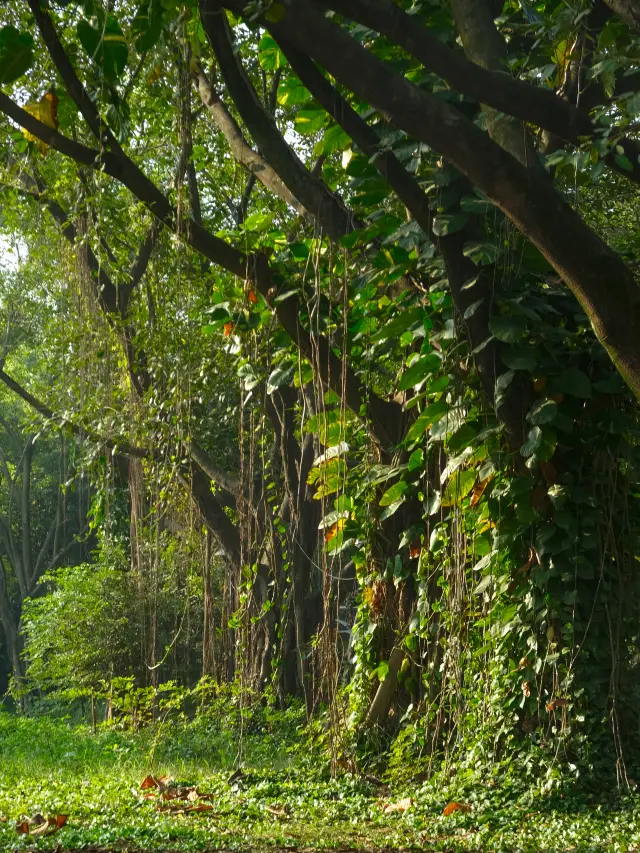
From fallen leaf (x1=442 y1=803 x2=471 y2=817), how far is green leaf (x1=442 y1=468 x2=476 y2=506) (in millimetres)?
1457

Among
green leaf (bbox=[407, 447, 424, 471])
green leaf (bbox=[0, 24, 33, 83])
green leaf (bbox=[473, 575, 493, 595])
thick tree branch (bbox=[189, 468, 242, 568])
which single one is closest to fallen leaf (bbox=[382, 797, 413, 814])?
green leaf (bbox=[473, 575, 493, 595])

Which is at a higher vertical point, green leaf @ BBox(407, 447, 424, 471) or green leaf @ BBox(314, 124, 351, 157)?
green leaf @ BBox(314, 124, 351, 157)

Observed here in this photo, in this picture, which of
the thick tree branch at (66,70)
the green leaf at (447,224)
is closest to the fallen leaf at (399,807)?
the green leaf at (447,224)

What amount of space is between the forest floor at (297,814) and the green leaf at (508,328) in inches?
84.1

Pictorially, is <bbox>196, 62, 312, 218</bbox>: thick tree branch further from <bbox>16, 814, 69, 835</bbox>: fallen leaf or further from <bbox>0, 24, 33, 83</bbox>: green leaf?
<bbox>16, 814, 69, 835</bbox>: fallen leaf

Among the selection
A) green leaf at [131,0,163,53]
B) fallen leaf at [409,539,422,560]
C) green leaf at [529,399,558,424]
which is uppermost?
green leaf at [131,0,163,53]

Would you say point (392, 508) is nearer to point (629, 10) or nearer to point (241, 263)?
point (241, 263)

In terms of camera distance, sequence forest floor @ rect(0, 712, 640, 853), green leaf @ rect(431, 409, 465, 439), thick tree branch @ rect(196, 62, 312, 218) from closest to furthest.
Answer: forest floor @ rect(0, 712, 640, 853), green leaf @ rect(431, 409, 465, 439), thick tree branch @ rect(196, 62, 312, 218)

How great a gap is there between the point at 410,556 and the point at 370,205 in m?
2.06

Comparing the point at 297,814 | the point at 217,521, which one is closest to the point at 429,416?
the point at 297,814

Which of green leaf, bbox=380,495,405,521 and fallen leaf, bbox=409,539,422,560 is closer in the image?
green leaf, bbox=380,495,405,521

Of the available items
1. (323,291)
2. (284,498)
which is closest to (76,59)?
(323,291)

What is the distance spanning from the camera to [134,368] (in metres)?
7.99

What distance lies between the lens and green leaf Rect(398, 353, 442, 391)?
493cm
